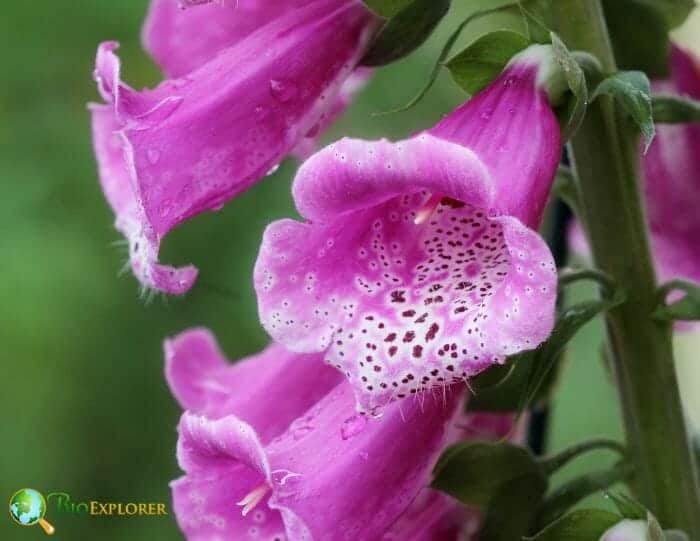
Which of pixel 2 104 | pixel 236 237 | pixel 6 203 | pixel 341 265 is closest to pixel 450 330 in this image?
pixel 341 265

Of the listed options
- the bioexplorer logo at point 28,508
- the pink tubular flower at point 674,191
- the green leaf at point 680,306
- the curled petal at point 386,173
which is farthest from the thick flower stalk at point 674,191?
the bioexplorer logo at point 28,508

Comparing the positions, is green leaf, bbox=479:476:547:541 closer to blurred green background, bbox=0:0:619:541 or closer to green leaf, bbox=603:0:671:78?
green leaf, bbox=603:0:671:78

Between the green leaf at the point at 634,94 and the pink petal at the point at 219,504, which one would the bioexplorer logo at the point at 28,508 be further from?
the green leaf at the point at 634,94

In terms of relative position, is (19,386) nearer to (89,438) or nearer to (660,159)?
(89,438)

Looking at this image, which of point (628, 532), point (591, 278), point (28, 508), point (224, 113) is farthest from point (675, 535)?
point (28, 508)

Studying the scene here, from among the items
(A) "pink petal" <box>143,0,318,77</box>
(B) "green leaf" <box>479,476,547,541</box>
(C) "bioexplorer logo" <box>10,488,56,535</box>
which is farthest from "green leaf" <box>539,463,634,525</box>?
(C) "bioexplorer logo" <box>10,488,56,535</box>
